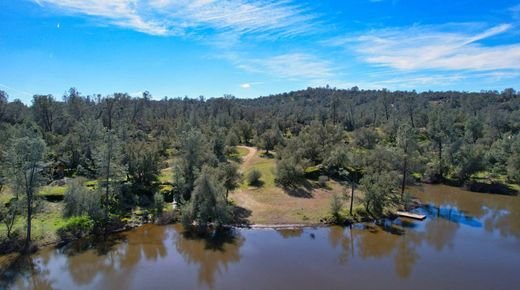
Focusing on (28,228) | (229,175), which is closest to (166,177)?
(229,175)

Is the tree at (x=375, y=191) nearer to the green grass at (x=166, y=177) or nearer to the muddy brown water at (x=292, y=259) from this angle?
the muddy brown water at (x=292, y=259)

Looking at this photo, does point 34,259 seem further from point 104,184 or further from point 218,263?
point 218,263

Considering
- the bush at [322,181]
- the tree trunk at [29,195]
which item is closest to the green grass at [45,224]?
the tree trunk at [29,195]

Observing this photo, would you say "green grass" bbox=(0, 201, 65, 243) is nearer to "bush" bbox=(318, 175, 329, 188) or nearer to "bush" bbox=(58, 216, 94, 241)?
"bush" bbox=(58, 216, 94, 241)

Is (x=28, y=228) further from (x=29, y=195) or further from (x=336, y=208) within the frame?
(x=336, y=208)

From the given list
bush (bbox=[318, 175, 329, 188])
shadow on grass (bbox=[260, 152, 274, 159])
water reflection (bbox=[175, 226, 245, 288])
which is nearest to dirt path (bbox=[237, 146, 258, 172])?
shadow on grass (bbox=[260, 152, 274, 159])

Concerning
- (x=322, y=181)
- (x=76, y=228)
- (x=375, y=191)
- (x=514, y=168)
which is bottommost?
(x=76, y=228)
